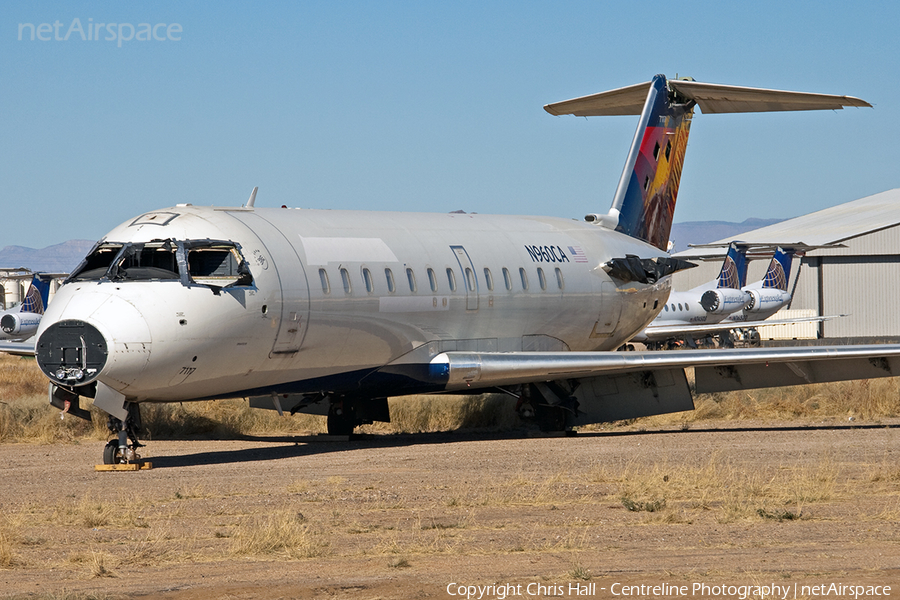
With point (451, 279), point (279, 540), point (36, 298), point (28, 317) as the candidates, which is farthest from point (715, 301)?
point (279, 540)

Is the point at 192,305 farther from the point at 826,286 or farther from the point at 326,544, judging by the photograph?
the point at 826,286

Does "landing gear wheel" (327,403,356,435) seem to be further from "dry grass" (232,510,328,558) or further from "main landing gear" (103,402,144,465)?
"dry grass" (232,510,328,558)

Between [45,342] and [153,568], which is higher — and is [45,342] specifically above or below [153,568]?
above

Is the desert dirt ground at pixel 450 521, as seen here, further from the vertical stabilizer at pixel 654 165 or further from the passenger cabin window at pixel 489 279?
the vertical stabilizer at pixel 654 165

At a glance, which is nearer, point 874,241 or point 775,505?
point 775,505

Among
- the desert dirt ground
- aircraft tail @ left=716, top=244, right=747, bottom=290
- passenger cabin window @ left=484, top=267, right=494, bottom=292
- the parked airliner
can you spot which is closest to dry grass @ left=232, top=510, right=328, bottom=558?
the desert dirt ground

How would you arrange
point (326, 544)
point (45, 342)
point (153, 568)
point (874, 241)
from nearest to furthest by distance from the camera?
1. point (153, 568)
2. point (326, 544)
3. point (45, 342)
4. point (874, 241)

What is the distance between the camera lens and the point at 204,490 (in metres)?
13.4

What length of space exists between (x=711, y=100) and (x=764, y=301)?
120ft

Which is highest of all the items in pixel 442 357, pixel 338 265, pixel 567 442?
pixel 338 265

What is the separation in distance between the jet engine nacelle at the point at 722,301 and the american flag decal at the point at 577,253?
36.0 metres

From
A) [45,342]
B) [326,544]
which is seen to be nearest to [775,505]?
[326,544]

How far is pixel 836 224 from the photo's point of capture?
8369cm

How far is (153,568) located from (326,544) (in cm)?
143
